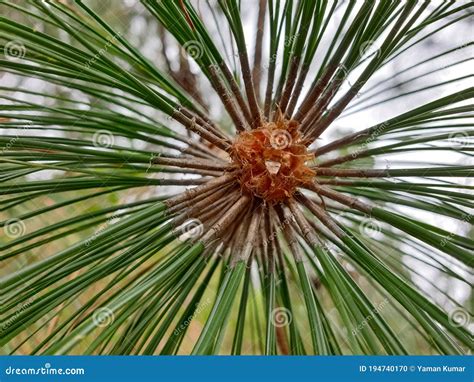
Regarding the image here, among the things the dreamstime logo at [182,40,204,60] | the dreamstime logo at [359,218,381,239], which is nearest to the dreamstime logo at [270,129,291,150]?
the dreamstime logo at [182,40,204,60]

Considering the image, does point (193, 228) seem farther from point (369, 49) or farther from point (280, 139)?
point (369, 49)

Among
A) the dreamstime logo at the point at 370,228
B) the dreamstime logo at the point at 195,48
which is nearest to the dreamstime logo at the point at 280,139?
the dreamstime logo at the point at 195,48

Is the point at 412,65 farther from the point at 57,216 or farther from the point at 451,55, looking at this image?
the point at 57,216

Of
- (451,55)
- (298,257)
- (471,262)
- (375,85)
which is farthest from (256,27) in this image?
(471,262)
